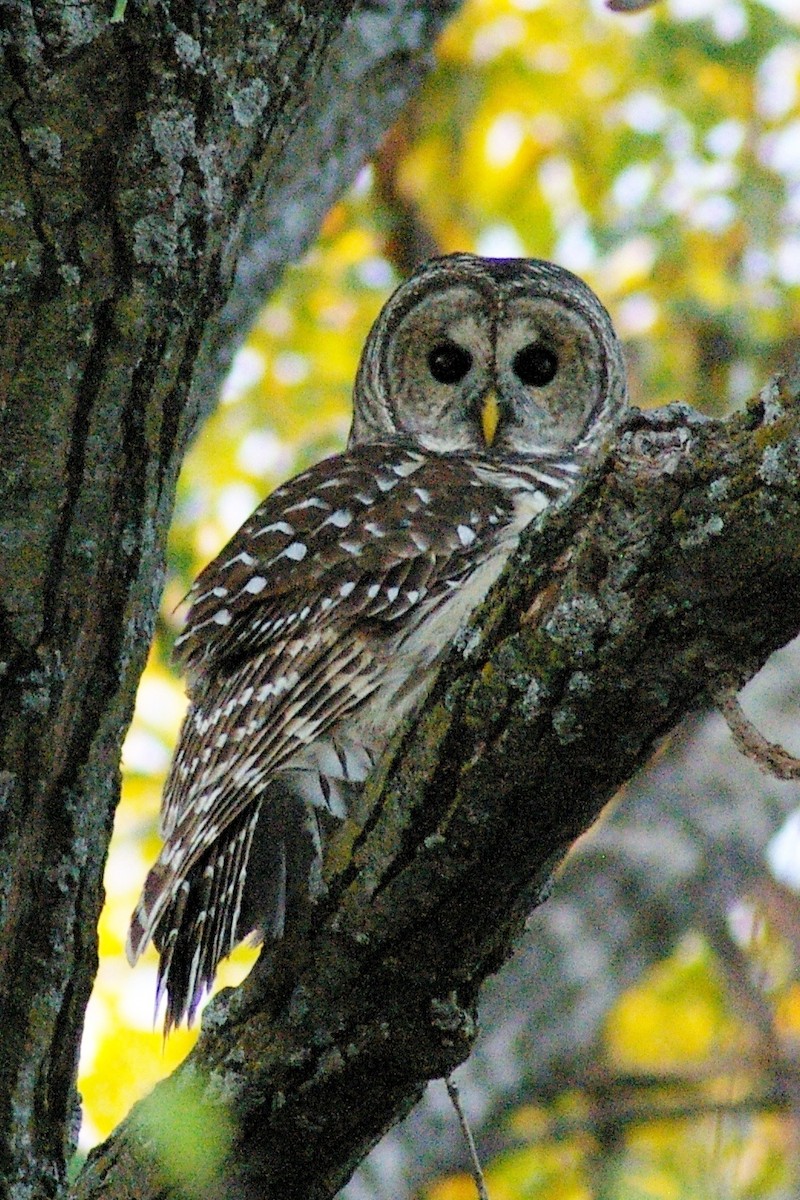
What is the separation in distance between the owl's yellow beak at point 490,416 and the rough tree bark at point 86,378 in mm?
1780

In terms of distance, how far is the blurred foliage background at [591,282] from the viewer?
6531 millimetres

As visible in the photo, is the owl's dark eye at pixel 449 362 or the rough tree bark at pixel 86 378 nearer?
the rough tree bark at pixel 86 378

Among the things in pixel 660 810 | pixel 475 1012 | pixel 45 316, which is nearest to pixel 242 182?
pixel 45 316

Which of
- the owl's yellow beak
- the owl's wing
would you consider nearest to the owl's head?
the owl's yellow beak

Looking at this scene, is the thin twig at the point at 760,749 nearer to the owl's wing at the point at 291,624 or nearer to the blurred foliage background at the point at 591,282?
the owl's wing at the point at 291,624

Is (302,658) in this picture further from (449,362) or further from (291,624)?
(449,362)

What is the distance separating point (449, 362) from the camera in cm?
412

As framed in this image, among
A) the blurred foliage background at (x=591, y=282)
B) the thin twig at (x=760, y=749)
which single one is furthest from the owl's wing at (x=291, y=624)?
the blurred foliage background at (x=591, y=282)

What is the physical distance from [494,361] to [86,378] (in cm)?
206

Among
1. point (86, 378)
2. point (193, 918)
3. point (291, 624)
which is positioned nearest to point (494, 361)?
point (291, 624)

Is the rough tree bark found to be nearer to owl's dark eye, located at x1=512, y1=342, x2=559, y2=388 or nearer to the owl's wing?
the owl's wing

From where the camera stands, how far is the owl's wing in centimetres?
280

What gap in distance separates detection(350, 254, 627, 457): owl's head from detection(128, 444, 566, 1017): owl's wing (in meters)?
0.69

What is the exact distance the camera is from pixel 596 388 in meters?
4.13
